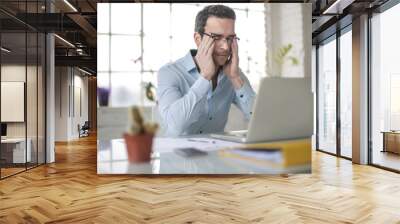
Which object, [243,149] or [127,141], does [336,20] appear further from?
[127,141]

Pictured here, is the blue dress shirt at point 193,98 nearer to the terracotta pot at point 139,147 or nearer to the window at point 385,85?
the terracotta pot at point 139,147

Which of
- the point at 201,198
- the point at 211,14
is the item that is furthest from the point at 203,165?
the point at 201,198

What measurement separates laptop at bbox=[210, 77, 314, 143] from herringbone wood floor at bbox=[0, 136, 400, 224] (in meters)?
1.38

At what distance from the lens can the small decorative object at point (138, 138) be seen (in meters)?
1.38

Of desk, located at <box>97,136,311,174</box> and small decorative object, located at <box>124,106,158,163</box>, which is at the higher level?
small decorative object, located at <box>124,106,158,163</box>

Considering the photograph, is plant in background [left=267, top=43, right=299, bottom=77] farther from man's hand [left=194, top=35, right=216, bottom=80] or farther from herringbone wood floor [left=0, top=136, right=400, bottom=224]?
herringbone wood floor [left=0, top=136, right=400, bottom=224]

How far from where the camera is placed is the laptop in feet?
7.00

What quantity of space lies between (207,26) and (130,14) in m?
0.44

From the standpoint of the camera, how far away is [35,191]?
4660mm

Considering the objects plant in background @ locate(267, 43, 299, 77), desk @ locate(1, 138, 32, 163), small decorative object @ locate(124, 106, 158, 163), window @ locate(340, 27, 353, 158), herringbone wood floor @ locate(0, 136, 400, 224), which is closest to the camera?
small decorative object @ locate(124, 106, 158, 163)

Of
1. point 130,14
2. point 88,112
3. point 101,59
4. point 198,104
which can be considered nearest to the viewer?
point 130,14

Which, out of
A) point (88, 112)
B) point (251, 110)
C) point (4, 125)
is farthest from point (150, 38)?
point (88, 112)

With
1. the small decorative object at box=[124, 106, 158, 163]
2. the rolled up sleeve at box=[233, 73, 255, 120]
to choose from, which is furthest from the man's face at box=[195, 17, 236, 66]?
the small decorative object at box=[124, 106, 158, 163]

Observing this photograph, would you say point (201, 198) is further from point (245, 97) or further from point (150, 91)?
point (150, 91)
